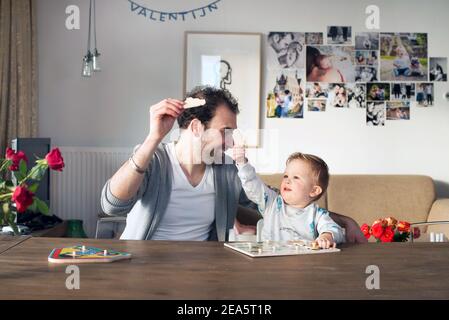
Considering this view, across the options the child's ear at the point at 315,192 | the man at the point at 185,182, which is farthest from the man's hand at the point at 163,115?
the child's ear at the point at 315,192

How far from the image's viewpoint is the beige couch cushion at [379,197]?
389 centimetres

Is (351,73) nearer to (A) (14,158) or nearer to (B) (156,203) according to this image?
(B) (156,203)

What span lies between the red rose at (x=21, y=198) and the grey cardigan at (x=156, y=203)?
2.06 feet

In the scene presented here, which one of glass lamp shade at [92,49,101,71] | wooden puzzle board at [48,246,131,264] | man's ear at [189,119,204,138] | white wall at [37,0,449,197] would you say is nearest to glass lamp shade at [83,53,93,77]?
glass lamp shade at [92,49,101,71]

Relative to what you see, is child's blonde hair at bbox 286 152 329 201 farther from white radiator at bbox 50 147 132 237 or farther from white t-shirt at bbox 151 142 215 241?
white radiator at bbox 50 147 132 237

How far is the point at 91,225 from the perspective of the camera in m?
4.15

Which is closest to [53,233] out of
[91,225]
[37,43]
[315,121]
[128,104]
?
[91,225]

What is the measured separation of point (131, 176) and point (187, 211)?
0.26 metres

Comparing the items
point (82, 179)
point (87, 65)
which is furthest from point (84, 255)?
point (82, 179)

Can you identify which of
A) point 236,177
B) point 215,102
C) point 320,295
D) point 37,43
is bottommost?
point 320,295

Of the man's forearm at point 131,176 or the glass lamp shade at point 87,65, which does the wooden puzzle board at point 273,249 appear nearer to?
the man's forearm at point 131,176

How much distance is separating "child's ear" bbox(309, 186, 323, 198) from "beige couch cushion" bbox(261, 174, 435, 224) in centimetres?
182

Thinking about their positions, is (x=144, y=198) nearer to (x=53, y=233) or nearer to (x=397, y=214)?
(x=53, y=233)

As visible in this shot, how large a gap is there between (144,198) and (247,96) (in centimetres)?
248
